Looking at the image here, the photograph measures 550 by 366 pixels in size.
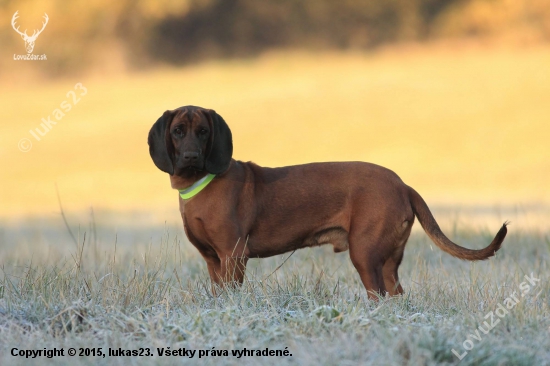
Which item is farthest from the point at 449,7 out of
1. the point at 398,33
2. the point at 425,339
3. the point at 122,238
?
the point at 425,339

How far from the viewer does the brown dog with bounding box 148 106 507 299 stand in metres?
5.77

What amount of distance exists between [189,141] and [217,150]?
243 mm

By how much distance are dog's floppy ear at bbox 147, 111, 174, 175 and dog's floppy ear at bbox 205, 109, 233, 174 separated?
0.28 m

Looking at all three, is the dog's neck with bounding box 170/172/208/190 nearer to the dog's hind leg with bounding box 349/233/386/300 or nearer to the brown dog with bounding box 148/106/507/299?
the brown dog with bounding box 148/106/507/299

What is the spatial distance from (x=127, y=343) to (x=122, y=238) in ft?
25.7

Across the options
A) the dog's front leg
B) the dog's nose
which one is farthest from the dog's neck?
the dog's front leg

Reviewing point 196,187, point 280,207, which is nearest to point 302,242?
point 280,207

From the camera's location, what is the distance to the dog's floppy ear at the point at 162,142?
5809mm

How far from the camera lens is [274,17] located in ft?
98.7

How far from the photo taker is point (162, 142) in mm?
5809

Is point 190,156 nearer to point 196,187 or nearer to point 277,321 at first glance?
point 196,187

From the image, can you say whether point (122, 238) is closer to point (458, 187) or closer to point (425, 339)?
point (425, 339)

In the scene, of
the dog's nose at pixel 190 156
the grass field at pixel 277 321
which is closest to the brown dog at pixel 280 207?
the dog's nose at pixel 190 156

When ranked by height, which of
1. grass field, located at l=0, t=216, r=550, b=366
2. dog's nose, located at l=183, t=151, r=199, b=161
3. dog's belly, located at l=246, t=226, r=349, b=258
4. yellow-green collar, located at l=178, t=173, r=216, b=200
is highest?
dog's nose, located at l=183, t=151, r=199, b=161
